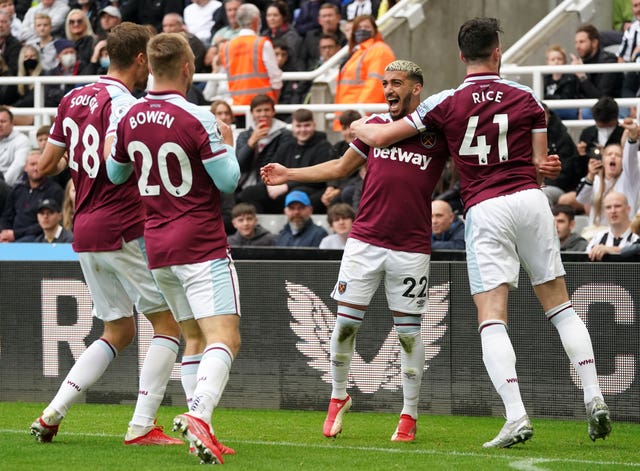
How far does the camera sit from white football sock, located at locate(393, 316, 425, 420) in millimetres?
8461

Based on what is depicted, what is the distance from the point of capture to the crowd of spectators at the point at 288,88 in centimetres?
1281

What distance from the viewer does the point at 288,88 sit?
16875 millimetres

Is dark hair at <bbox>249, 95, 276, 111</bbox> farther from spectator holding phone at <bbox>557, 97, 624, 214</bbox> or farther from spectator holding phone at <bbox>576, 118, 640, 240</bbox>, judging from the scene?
spectator holding phone at <bbox>576, 118, 640, 240</bbox>

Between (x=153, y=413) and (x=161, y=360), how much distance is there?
1.14 feet

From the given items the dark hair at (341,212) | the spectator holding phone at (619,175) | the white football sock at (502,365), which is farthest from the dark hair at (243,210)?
the white football sock at (502,365)

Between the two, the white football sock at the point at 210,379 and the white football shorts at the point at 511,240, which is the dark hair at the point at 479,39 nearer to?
the white football shorts at the point at 511,240

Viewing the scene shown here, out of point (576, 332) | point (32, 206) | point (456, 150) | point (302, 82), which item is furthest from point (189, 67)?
point (302, 82)

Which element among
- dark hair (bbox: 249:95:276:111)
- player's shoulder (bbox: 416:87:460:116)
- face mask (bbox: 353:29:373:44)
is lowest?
dark hair (bbox: 249:95:276:111)

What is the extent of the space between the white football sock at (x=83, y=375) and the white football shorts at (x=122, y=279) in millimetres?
213

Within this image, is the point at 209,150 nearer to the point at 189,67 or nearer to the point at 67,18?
the point at 189,67

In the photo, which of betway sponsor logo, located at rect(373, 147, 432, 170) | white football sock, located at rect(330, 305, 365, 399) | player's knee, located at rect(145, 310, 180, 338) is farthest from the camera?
white football sock, located at rect(330, 305, 365, 399)

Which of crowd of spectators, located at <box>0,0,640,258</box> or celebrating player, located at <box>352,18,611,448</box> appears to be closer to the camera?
celebrating player, located at <box>352,18,611,448</box>

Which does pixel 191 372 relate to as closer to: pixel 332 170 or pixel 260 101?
pixel 332 170

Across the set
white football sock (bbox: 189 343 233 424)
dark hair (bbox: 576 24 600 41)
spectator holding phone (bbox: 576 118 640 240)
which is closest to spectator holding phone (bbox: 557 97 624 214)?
spectator holding phone (bbox: 576 118 640 240)
